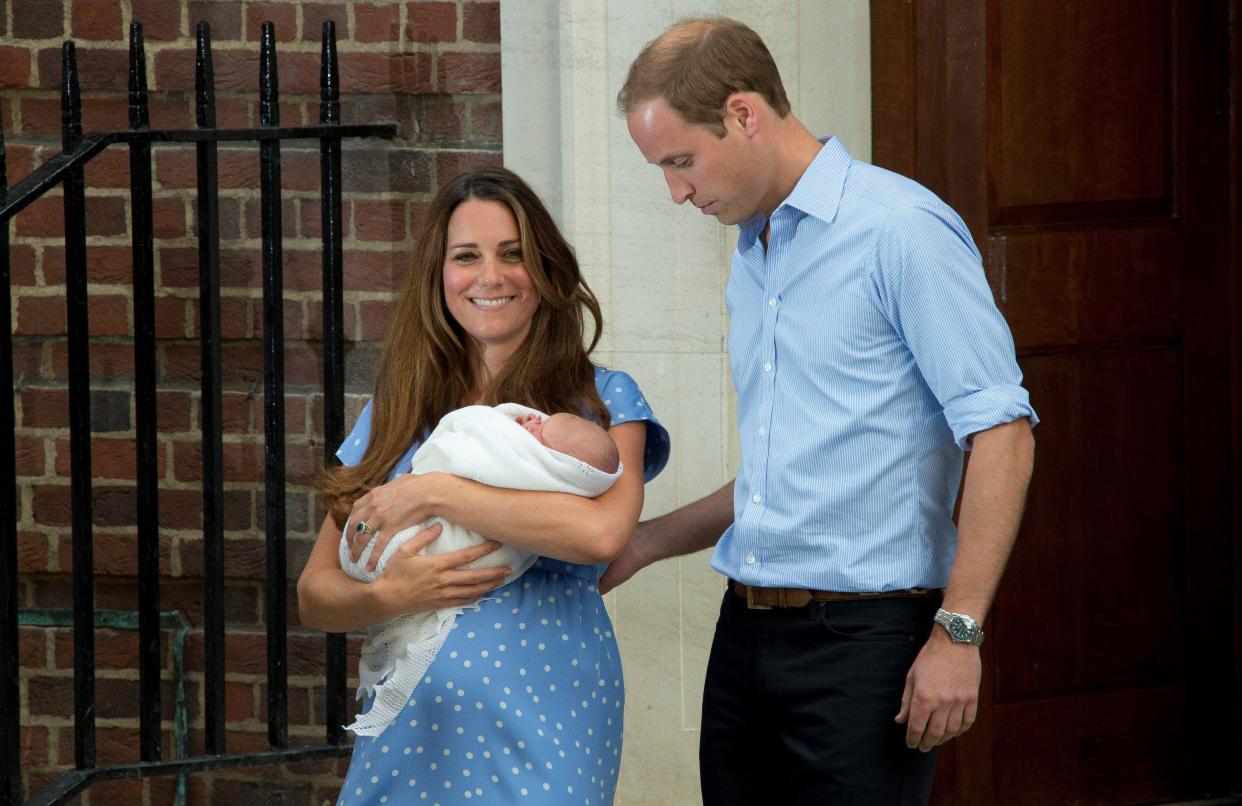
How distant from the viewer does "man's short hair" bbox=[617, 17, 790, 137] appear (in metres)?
2.18

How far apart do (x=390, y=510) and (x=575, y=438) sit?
0.93 ft

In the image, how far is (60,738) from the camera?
380 cm

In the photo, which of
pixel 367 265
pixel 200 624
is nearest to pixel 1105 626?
Result: pixel 367 265

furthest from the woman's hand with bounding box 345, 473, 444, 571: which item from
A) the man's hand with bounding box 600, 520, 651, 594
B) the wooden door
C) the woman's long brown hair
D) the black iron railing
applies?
the wooden door

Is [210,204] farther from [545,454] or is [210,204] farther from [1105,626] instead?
[1105,626]

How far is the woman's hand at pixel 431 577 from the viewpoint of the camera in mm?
2182

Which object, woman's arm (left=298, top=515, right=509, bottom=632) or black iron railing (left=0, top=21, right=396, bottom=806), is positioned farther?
black iron railing (left=0, top=21, right=396, bottom=806)

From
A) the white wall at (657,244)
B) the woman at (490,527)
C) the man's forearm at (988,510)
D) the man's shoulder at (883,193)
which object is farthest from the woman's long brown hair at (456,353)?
the white wall at (657,244)

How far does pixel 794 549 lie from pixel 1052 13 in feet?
6.07

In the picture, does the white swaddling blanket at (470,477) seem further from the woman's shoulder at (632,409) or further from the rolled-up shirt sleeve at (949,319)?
the rolled-up shirt sleeve at (949,319)

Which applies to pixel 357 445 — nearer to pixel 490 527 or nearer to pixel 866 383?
pixel 490 527

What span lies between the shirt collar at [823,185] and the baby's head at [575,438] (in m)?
0.42

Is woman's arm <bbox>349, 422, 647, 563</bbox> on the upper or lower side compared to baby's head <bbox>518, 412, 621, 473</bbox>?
lower

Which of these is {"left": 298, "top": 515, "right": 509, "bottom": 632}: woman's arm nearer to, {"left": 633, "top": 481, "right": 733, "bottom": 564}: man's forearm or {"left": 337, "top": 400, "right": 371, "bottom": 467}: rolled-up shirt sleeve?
{"left": 337, "top": 400, "right": 371, "bottom": 467}: rolled-up shirt sleeve
